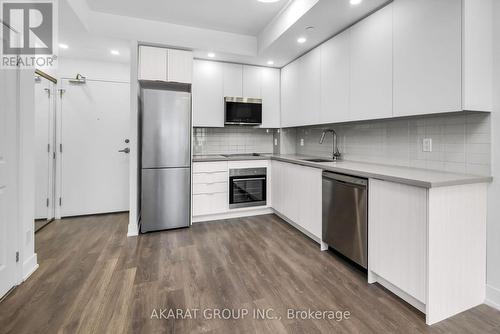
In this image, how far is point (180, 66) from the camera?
10.9 ft

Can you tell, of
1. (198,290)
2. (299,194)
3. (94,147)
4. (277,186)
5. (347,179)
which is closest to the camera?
(198,290)

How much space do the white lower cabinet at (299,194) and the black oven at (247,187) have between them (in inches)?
7.4

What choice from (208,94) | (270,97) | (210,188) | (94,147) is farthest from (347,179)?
(94,147)

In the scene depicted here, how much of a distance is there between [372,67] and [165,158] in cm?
258

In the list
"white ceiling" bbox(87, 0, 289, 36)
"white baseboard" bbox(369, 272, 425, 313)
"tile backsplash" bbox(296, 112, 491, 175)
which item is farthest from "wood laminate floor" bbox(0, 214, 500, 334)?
"white ceiling" bbox(87, 0, 289, 36)

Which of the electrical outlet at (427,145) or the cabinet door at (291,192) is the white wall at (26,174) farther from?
the electrical outlet at (427,145)

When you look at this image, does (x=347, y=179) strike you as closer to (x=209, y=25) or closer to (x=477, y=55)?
(x=477, y=55)

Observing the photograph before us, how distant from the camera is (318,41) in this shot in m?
3.00

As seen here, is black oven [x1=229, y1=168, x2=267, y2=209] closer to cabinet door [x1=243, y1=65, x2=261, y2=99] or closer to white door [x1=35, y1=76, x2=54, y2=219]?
cabinet door [x1=243, y1=65, x2=261, y2=99]

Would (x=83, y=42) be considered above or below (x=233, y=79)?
above

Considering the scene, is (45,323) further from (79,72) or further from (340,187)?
(79,72)

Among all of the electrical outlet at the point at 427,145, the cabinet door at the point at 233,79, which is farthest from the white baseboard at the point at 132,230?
the electrical outlet at the point at 427,145

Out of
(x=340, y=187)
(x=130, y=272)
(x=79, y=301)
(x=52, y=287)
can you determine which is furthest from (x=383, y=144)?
(x=52, y=287)

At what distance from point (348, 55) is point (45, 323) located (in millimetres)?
3356
